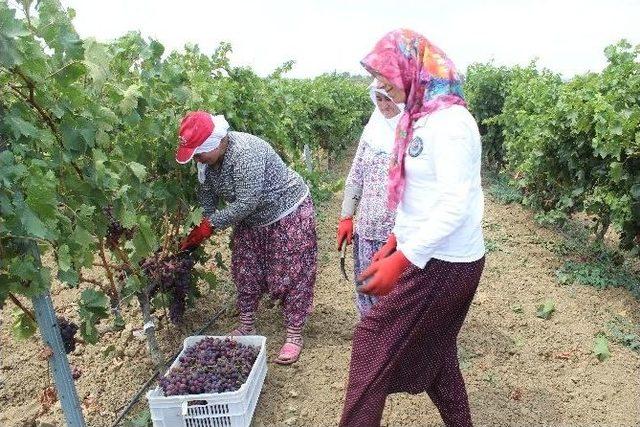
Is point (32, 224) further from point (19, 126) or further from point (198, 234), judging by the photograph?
point (198, 234)

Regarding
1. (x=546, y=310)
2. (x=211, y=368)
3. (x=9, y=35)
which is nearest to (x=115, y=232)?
(x=211, y=368)

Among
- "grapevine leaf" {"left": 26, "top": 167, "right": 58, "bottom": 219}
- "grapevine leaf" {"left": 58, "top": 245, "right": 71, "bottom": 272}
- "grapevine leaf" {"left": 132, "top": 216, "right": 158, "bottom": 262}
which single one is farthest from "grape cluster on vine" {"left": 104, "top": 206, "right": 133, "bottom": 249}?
"grapevine leaf" {"left": 26, "top": 167, "right": 58, "bottom": 219}

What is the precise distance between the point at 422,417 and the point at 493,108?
384 inches

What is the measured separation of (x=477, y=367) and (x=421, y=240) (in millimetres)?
1780

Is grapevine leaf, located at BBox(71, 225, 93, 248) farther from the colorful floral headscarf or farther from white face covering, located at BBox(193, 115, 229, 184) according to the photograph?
the colorful floral headscarf

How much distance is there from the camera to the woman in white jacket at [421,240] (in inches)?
74.2

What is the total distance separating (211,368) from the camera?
280 centimetres

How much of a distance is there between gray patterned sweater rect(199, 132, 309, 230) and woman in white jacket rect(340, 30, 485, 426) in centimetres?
102

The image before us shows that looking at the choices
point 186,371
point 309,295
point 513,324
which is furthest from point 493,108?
point 186,371

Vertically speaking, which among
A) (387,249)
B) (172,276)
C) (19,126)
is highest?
(19,126)

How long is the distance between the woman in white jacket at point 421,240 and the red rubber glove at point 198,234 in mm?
1213

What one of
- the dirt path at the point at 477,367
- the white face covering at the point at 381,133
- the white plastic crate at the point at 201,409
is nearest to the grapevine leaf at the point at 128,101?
the white face covering at the point at 381,133

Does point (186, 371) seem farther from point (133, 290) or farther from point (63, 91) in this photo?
point (63, 91)

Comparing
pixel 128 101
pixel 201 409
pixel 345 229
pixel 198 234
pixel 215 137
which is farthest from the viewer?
pixel 198 234
